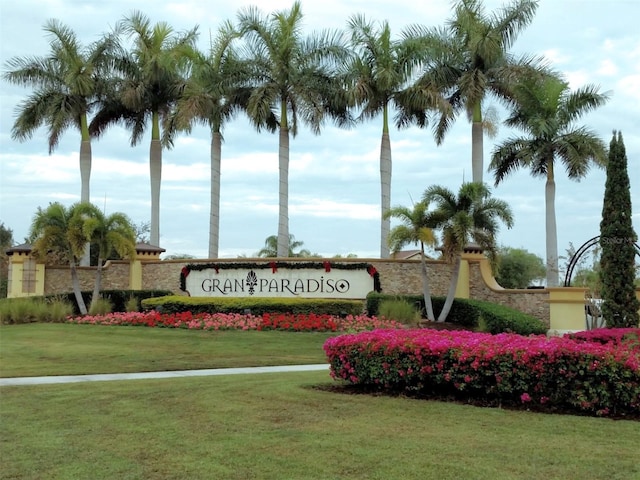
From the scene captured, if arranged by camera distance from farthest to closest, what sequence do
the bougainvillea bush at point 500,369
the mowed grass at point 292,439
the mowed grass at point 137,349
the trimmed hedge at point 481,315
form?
the trimmed hedge at point 481,315, the mowed grass at point 137,349, the bougainvillea bush at point 500,369, the mowed grass at point 292,439

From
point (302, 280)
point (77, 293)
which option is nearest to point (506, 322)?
point (302, 280)

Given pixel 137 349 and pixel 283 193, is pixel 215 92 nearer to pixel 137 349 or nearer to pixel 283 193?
pixel 283 193

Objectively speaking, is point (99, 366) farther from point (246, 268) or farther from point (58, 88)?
point (58, 88)

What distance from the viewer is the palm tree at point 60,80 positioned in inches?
1271

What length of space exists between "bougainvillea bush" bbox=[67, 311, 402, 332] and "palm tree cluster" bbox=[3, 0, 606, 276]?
23.9 feet

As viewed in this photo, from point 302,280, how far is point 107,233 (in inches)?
282

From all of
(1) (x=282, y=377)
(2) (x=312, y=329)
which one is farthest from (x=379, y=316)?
(1) (x=282, y=377)

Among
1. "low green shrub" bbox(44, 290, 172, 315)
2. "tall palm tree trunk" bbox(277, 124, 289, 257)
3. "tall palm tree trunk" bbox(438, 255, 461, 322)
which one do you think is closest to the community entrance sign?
"tall palm tree trunk" bbox(438, 255, 461, 322)

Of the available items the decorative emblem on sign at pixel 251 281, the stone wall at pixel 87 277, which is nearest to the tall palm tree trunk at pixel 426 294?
the decorative emblem on sign at pixel 251 281

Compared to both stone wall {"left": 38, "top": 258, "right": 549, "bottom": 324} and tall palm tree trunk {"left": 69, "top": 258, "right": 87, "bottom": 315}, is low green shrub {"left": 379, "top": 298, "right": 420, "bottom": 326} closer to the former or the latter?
stone wall {"left": 38, "top": 258, "right": 549, "bottom": 324}

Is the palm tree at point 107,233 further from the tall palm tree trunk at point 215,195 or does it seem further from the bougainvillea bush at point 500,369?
the bougainvillea bush at point 500,369

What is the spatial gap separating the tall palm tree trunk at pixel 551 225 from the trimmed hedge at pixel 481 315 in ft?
14.5

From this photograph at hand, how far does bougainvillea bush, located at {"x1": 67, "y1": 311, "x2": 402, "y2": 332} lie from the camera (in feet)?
71.9

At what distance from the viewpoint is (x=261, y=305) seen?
2380 cm
